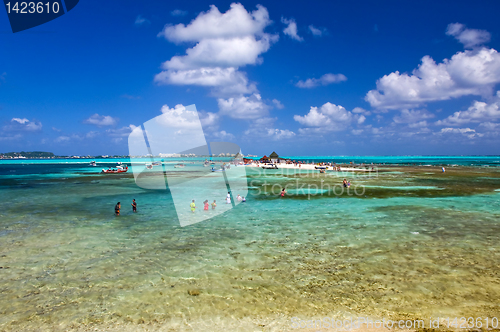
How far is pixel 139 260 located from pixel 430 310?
466 inches

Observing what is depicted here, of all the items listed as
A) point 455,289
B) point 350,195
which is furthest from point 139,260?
point 350,195

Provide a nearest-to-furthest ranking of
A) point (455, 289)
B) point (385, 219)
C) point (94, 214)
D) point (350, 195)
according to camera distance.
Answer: point (455, 289) → point (385, 219) → point (94, 214) → point (350, 195)

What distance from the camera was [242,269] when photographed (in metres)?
12.0

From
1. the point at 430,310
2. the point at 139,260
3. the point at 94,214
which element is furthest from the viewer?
the point at 94,214

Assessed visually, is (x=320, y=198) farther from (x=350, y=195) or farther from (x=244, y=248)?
(x=244, y=248)

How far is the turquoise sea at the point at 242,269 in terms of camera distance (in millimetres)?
8625

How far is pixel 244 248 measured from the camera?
14742mm

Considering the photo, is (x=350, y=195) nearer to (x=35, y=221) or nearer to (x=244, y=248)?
(x=244, y=248)

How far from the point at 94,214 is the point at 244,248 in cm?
1601

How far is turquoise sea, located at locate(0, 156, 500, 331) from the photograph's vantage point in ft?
28.3

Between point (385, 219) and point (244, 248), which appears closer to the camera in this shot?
point (244, 248)

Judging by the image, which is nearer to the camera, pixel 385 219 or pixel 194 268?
pixel 194 268

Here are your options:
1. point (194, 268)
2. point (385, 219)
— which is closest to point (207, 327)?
point (194, 268)

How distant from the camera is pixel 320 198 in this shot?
1233 inches
